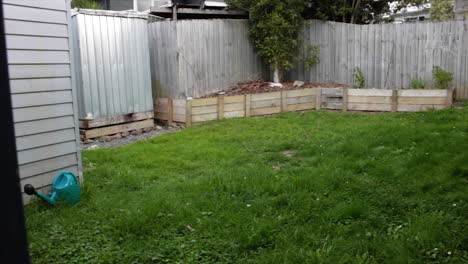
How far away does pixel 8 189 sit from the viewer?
45.8 inches

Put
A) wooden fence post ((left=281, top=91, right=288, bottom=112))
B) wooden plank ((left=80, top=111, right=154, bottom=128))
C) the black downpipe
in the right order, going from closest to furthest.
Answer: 1. the black downpipe
2. wooden plank ((left=80, top=111, right=154, bottom=128))
3. wooden fence post ((left=281, top=91, right=288, bottom=112))

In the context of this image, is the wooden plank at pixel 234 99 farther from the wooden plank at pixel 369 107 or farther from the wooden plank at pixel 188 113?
the wooden plank at pixel 369 107

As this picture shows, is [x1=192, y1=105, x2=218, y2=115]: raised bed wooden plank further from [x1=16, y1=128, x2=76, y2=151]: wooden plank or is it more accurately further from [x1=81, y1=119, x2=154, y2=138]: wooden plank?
[x1=16, y1=128, x2=76, y2=151]: wooden plank

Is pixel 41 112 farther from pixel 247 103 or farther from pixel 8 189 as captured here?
pixel 247 103

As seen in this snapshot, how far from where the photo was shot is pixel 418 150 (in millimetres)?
5656

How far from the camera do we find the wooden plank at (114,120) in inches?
338

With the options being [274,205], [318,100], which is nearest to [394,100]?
[318,100]

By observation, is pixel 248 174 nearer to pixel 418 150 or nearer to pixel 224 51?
pixel 418 150

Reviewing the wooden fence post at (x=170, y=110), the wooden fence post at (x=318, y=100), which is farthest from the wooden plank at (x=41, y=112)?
the wooden fence post at (x=318, y=100)

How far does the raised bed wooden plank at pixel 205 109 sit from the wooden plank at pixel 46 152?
4.48 m

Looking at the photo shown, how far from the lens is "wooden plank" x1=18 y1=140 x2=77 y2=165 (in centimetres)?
463

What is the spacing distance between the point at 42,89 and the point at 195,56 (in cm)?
610

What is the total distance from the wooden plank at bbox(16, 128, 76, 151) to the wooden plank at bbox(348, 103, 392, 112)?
6846mm

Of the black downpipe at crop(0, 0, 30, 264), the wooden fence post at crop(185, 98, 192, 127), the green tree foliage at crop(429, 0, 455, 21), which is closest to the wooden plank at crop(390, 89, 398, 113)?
the wooden fence post at crop(185, 98, 192, 127)
